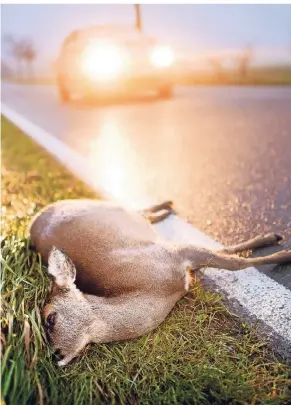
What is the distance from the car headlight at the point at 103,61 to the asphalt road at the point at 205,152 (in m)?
0.69

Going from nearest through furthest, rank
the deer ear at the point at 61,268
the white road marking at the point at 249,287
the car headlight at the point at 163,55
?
the deer ear at the point at 61,268, the white road marking at the point at 249,287, the car headlight at the point at 163,55

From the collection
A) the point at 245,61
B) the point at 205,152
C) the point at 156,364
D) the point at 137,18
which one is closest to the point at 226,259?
the point at 156,364

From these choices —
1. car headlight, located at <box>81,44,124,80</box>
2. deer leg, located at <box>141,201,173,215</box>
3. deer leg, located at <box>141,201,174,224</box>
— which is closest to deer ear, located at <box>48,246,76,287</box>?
deer leg, located at <box>141,201,174,224</box>

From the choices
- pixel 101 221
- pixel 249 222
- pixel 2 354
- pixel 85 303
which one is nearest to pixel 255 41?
pixel 249 222

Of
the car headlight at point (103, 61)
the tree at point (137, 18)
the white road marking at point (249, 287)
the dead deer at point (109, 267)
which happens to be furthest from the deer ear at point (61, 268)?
the car headlight at point (103, 61)

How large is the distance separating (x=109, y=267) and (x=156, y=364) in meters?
0.50

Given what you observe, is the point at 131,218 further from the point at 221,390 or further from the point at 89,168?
the point at 89,168

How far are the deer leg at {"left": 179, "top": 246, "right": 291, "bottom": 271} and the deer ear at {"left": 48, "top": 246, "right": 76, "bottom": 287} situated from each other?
73 cm

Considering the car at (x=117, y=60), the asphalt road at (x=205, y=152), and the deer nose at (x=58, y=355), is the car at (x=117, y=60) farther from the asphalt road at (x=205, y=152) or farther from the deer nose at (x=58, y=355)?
the deer nose at (x=58, y=355)

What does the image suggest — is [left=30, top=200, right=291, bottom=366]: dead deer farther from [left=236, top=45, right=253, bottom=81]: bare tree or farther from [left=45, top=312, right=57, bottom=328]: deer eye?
[left=236, top=45, right=253, bottom=81]: bare tree

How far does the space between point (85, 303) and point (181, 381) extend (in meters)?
0.50

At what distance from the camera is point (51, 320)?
8.18 ft

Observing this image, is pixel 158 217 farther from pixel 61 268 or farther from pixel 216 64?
pixel 61 268

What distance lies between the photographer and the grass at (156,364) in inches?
90.6
